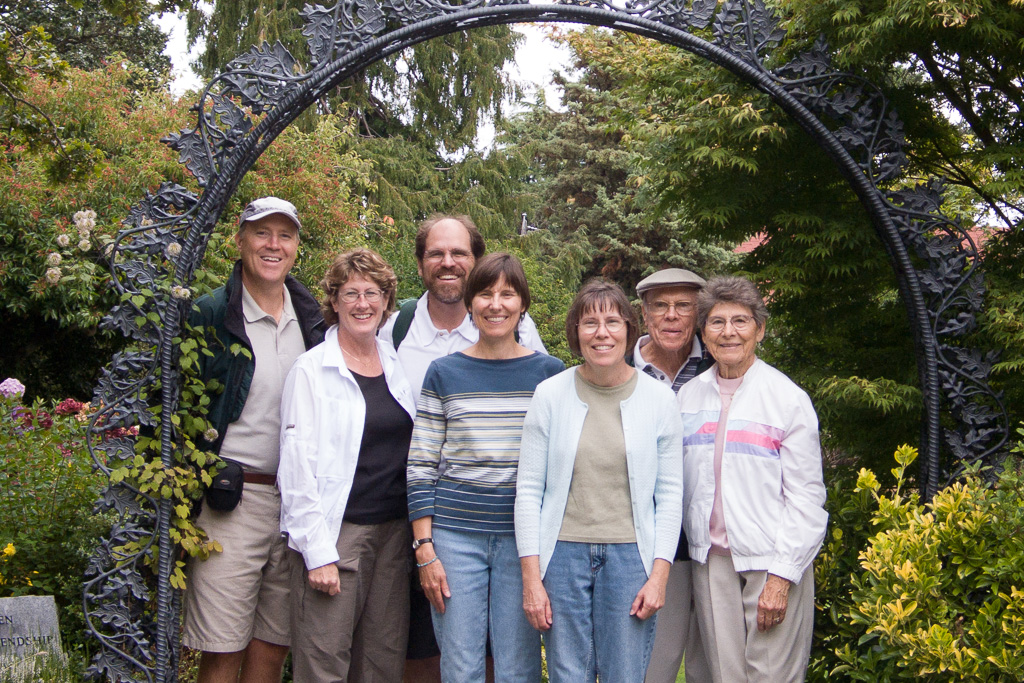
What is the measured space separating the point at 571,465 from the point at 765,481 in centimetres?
62

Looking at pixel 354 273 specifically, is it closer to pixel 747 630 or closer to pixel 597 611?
pixel 597 611

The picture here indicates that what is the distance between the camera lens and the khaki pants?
2.77 m

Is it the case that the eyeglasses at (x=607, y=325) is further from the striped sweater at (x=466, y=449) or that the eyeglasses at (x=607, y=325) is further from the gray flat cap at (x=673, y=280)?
the gray flat cap at (x=673, y=280)

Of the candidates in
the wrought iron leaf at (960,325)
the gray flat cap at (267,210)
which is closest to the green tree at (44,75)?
the gray flat cap at (267,210)

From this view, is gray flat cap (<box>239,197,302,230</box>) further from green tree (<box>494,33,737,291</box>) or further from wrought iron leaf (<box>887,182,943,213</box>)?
green tree (<box>494,33,737,291</box>)

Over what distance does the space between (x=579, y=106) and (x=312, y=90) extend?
14945 millimetres

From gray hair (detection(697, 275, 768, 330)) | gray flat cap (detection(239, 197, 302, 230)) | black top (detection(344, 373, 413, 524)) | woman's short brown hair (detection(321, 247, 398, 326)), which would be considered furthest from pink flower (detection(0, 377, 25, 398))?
gray hair (detection(697, 275, 768, 330))

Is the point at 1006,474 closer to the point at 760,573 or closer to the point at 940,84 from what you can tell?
the point at 760,573

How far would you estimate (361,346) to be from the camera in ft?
9.73

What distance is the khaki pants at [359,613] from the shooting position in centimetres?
277

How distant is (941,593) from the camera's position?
285 centimetres

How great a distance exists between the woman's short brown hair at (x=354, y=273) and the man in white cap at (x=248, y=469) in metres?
0.20

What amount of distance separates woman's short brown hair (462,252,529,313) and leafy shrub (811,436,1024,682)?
1471 mm

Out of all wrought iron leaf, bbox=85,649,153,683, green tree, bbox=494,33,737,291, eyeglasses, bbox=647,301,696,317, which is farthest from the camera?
green tree, bbox=494,33,737,291
